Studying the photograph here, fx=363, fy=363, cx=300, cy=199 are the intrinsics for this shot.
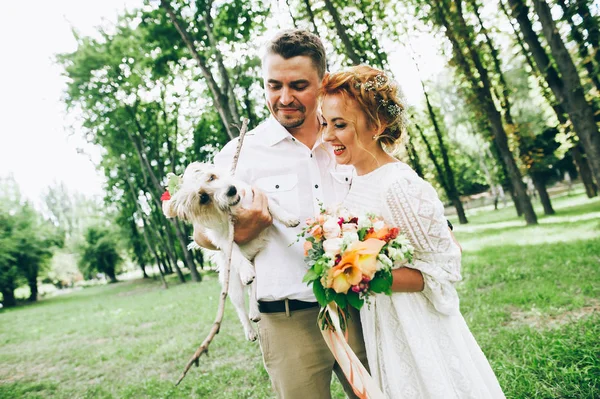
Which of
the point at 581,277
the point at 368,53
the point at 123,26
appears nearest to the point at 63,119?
the point at 123,26

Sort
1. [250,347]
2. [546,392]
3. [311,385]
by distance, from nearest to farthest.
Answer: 1. [311,385]
2. [546,392]
3. [250,347]

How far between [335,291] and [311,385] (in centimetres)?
78

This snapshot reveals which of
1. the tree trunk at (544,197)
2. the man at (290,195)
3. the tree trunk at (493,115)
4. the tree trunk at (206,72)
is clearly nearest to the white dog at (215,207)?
the man at (290,195)

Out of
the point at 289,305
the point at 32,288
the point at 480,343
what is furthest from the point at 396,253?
the point at 32,288

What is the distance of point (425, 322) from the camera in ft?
6.18

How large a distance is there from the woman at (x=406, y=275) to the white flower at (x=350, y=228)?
195mm

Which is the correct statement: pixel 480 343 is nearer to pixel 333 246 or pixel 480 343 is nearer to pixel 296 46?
pixel 333 246

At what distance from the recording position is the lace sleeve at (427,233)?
1.81 meters

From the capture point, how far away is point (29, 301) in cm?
3341

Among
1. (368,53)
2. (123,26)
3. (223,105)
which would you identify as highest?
(123,26)

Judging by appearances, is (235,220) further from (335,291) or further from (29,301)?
(29,301)

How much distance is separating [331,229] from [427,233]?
505 millimetres

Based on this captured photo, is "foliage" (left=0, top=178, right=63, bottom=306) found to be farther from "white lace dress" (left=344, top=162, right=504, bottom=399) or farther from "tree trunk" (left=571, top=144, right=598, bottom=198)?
"tree trunk" (left=571, top=144, right=598, bottom=198)

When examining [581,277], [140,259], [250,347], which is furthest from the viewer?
[140,259]
